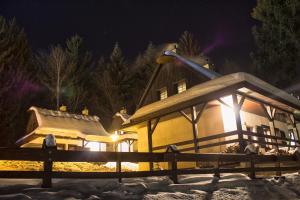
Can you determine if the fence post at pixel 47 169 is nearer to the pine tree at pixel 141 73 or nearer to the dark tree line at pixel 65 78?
the dark tree line at pixel 65 78

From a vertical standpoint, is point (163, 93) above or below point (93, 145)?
above

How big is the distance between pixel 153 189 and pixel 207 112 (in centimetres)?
1062

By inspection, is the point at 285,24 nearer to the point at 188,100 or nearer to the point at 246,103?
the point at 246,103

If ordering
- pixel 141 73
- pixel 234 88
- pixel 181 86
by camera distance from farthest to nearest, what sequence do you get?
pixel 141 73 → pixel 181 86 → pixel 234 88

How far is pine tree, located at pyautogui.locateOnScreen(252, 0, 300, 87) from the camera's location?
24469mm

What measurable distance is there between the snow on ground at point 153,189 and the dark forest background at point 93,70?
2039cm

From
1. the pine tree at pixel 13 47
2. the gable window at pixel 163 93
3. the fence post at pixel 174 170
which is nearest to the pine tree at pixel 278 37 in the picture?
the gable window at pixel 163 93

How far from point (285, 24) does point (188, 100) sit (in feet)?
53.4

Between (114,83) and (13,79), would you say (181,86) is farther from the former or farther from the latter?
(114,83)

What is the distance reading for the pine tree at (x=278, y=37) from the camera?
80.3 ft

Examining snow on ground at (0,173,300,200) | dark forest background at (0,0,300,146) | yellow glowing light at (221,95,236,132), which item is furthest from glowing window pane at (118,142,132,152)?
snow on ground at (0,173,300,200)

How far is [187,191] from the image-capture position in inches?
255

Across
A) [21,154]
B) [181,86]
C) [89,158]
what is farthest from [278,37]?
[21,154]

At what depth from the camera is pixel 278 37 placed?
85.9 feet
